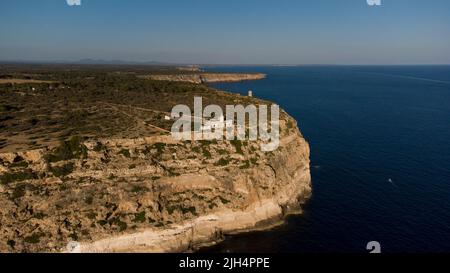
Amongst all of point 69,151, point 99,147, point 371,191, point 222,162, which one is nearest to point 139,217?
point 99,147

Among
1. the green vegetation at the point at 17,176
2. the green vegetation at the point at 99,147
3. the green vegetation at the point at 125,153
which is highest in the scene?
the green vegetation at the point at 99,147

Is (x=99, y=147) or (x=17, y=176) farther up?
(x=99, y=147)

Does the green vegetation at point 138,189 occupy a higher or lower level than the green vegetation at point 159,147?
lower

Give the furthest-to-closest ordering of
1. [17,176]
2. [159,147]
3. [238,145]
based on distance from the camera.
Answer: [238,145]
[159,147]
[17,176]

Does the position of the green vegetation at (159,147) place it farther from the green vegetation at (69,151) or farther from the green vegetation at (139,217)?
the green vegetation at (139,217)

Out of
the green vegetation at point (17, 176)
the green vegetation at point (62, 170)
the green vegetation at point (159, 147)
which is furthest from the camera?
the green vegetation at point (159, 147)

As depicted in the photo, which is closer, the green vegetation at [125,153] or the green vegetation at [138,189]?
the green vegetation at [138,189]

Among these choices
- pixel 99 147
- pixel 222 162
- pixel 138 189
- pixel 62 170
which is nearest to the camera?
pixel 62 170

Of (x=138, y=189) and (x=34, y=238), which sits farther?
(x=138, y=189)

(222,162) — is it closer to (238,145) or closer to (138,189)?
(238,145)

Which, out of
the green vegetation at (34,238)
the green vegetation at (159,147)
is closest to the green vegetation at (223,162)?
the green vegetation at (159,147)
